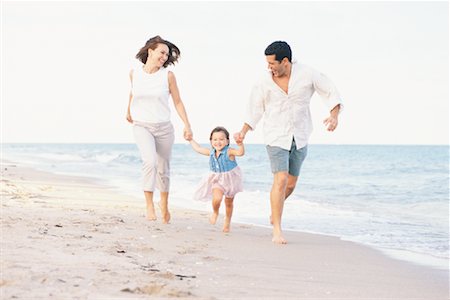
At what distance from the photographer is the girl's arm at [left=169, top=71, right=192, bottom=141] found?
6996 mm

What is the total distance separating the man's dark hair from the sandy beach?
179cm

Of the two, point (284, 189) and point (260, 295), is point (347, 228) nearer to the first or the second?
point (284, 189)

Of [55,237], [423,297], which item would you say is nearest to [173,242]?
[55,237]

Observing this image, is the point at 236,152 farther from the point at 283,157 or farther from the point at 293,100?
the point at 293,100

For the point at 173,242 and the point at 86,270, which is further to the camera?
the point at 173,242

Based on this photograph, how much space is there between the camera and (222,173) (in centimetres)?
702

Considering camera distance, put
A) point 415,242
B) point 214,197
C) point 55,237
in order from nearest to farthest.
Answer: point 55,237 < point 214,197 < point 415,242

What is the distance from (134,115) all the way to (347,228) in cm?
338

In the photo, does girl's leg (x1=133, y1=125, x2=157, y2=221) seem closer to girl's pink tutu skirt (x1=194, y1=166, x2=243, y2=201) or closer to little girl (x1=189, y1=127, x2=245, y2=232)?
little girl (x1=189, y1=127, x2=245, y2=232)

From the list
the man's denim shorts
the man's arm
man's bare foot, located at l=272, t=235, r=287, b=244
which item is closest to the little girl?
the man's denim shorts

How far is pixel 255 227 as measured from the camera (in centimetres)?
793

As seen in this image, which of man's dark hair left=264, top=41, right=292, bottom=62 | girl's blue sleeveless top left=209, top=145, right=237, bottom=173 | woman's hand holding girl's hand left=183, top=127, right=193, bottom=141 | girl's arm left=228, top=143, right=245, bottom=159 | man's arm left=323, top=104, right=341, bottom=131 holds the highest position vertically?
man's dark hair left=264, top=41, right=292, bottom=62

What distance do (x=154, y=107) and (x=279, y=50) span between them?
1.62 metres

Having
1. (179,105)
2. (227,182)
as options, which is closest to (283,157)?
(227,182)
